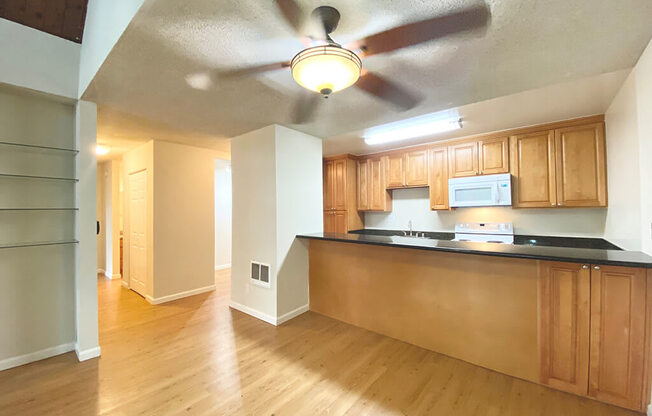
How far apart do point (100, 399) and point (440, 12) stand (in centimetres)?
332

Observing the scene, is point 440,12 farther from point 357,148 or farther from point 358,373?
point 357,148

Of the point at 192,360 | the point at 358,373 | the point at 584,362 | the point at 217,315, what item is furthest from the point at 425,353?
the point at 217,315

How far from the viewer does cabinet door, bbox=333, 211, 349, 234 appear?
5.08m

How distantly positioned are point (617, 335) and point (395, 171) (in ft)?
11.0

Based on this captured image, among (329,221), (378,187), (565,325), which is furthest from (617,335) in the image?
(329,221)

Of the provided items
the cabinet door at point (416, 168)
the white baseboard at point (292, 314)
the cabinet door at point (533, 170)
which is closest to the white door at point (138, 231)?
the white baseboard at point (292, 314)

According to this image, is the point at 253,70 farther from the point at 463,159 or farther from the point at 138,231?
the point at 138,231

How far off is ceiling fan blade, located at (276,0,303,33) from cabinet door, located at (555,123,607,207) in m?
3.54

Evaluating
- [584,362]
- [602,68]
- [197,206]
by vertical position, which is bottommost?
[584,362]

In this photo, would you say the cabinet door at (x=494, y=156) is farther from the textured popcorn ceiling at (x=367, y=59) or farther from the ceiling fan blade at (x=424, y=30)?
the ceiling fan blade at (x=424, y=30)

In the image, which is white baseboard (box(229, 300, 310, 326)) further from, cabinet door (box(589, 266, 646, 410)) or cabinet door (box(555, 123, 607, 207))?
cabinet door (box(555, 123, 607, 207))

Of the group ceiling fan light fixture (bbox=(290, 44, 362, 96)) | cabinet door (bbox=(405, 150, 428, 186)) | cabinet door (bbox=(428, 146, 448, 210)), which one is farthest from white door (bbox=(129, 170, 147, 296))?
cabinet door (bbox=(428, 146, 448, 210))

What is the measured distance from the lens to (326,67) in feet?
4.85

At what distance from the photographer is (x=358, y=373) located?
2221mm
